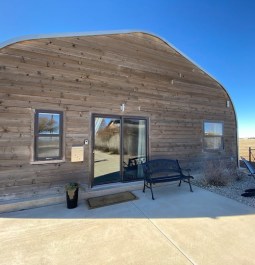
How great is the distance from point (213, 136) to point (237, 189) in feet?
8.95

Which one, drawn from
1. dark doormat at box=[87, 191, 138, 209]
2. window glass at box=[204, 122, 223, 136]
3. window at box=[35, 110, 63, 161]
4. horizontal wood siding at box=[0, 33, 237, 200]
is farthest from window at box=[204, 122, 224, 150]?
window at box=[35, 110, 63, 161]

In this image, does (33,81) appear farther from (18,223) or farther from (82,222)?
(82,222)

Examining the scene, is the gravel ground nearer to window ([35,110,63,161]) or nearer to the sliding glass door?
the sliding glass door

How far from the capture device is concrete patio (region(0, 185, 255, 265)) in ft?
7.34

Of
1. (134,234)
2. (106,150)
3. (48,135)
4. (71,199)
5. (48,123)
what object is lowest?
(134,234)

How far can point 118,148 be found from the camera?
17.3ft

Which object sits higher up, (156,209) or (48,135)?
(48,135)

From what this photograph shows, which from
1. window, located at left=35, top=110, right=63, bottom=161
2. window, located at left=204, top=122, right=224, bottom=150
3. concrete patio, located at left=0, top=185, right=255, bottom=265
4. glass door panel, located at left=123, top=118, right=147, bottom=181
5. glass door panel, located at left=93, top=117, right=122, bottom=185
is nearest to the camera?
concrete patio, located at left=0, top=185, right=255, bottom=265

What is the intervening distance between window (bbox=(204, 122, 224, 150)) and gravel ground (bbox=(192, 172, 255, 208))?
1.63m

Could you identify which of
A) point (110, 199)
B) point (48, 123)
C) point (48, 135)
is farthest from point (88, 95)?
point (110, 199)

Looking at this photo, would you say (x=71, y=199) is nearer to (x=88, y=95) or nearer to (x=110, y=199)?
(x=110, y=199)

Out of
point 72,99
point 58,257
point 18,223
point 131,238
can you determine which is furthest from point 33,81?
point 131,238

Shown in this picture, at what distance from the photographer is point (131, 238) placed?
267 centimetres

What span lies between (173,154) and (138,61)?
3.50 m
